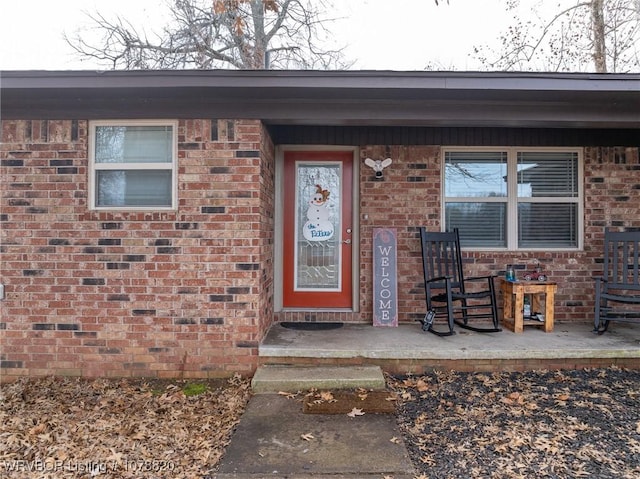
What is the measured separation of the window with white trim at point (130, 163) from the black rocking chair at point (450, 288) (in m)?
2.69

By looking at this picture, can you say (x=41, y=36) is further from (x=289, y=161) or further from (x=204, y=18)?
(x=289, y=161)

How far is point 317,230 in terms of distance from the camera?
4.70 meters

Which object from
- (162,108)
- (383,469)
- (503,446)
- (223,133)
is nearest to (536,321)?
(503,446)

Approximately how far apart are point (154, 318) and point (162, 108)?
1894 mm

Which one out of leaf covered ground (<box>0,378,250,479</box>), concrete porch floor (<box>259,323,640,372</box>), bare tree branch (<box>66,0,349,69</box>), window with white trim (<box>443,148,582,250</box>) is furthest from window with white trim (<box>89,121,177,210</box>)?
bare tree branch (<box>66,0,349,69</box>)

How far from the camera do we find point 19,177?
11.8 feet

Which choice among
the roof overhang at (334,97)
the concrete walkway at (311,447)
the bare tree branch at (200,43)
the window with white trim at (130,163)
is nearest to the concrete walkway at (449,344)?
the concrete walkway at (311,447)

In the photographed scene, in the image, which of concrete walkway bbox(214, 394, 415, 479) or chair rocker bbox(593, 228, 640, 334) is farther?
chair rocker bbox(593, 228, 640, 334)

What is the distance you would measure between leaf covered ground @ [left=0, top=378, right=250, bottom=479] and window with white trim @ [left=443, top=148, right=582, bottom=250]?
311 centimetres

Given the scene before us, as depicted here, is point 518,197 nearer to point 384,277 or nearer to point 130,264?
point 384,277

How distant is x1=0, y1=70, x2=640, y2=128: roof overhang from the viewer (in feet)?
10.8

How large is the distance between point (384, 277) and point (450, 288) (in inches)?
28.2

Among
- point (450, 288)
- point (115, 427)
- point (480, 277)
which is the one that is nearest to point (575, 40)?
point (480, 277)

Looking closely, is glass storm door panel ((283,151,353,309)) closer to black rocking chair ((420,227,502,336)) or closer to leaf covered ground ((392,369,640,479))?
black rocking chair ((420,227,502,336))
